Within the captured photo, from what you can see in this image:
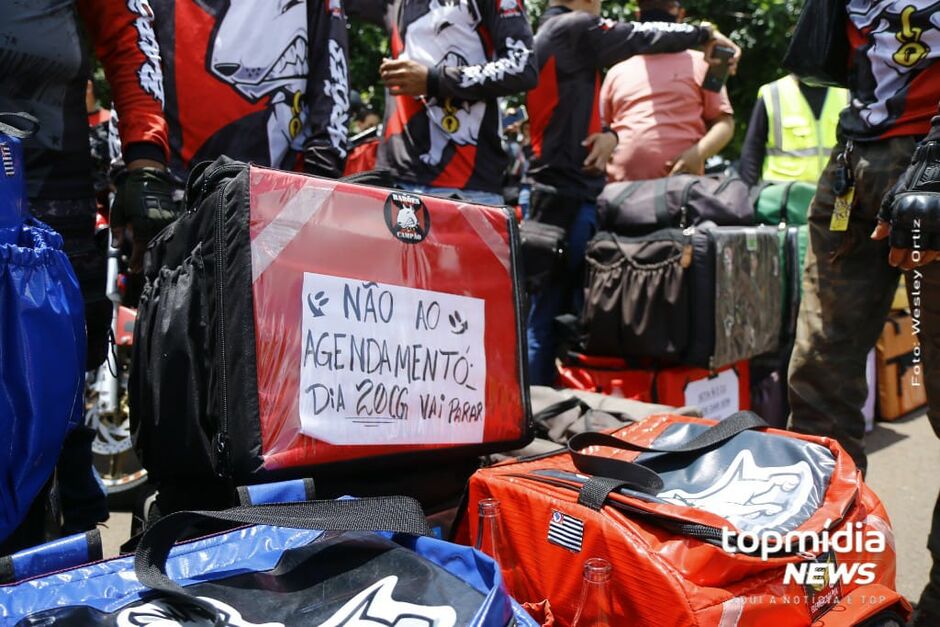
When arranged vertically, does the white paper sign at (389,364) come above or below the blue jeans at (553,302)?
above

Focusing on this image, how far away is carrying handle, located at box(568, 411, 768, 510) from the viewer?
4.72 feet

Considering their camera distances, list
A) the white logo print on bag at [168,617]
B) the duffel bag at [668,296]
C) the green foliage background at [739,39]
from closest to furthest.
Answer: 1. the white logo print on bag at [168,617]
2. the duffel bag at [668,296]
3. the green foliage background at [739,39]

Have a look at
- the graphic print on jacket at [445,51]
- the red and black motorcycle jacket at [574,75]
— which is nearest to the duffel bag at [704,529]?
the graphic print on jacket at [445,51]

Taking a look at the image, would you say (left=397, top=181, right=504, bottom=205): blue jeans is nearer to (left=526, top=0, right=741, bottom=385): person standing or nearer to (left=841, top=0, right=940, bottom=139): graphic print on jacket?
(left=526, top=0, right=741, bottom=385): person standing

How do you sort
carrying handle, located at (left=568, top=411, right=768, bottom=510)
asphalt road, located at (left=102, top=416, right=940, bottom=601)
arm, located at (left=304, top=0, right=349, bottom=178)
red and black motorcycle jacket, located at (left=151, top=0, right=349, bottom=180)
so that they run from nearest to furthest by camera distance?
carrying handle, located at (left=568, top=411, right=768, bottom=510) → red and black motorcycle jacket, located at (left=151, top=0, right=349, bottom=180) → arm, located at (left=304, top=0, right=349, bottom=178) → asphalt road, located at (left=102, top=416, right=940, bottom=601)

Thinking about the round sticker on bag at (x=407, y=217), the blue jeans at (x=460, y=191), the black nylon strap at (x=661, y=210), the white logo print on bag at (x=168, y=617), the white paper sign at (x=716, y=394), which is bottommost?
the white paper sign at (x=716, y=394)

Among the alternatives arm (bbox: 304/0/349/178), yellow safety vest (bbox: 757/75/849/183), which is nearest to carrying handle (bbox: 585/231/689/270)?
arm (bbox: 304/0/349/178)

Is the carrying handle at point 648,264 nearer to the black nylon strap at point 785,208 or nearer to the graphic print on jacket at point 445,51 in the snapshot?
the graphic print on jacket at point 445,51

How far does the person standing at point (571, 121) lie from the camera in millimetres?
3553

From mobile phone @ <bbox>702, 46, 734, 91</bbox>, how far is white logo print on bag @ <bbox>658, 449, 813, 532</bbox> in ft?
8.24

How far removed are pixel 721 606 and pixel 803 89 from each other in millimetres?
4200

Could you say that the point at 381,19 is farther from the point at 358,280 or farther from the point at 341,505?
the point at 341,505

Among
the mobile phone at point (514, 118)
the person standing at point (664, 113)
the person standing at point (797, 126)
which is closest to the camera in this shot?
the person standing at point (664, 113)

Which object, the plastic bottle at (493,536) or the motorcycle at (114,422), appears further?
the motorcycle at (114,422)
